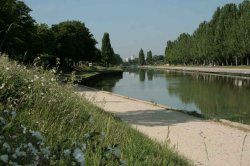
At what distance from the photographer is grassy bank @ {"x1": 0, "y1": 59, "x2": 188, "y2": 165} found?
344 centimetres

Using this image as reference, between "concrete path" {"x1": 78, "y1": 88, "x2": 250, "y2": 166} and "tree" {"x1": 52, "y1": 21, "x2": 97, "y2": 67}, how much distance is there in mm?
61638

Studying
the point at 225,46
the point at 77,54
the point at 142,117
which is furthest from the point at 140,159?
the point at 225,46

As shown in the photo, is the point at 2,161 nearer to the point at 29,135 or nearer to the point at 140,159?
the point at 29,135

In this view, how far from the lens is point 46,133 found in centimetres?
549

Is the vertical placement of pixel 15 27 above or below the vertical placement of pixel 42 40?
above

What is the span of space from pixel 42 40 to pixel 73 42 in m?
26.5

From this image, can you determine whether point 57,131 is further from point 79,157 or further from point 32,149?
point 79,157

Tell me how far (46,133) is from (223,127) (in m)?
8.90

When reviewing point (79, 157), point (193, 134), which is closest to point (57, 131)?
point (79, 157)

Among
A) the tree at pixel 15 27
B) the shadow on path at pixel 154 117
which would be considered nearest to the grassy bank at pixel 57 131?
the shadow on path at pixel 154 117

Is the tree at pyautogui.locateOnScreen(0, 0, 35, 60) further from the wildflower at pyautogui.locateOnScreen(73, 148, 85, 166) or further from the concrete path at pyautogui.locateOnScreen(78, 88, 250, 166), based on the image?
the wildflower at pyautogui.locateOnScreen(73, 148, 85, 166)

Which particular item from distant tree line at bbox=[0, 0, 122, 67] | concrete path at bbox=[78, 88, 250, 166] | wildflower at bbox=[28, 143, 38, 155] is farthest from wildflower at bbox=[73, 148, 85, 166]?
distant tree line at bbox=[0, 0, 122, 67]

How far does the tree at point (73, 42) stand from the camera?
262ft

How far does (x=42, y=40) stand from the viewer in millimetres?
56188
